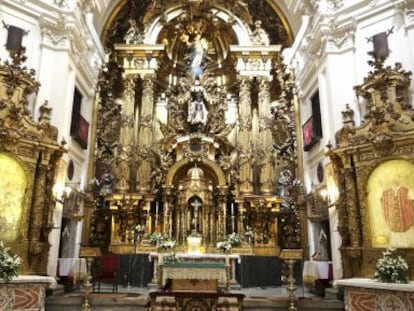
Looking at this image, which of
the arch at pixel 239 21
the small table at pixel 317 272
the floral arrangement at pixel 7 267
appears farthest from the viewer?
the arch at pixel 239 21

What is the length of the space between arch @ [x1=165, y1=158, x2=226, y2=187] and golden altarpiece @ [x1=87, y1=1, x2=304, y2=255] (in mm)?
46

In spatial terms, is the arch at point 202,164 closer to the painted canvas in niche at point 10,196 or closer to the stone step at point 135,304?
the painted canvas in niche at point 10,196

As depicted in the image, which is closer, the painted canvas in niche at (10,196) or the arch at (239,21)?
the painted canvas in niche at (10,196)

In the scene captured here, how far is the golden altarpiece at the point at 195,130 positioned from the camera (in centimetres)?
1461

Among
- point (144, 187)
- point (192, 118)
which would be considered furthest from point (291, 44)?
point (144, 187)

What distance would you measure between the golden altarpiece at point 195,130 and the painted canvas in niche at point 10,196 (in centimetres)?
493

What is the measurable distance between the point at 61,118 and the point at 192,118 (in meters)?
6.03

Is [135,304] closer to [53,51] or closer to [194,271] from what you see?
[194,271]

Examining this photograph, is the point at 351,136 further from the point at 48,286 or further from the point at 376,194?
the point at 48,286

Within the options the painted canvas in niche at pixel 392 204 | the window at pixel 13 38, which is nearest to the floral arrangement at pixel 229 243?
the painted canvas in niche at pixel 392 204

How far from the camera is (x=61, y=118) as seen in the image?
1123cm

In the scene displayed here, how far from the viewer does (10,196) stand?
9.51 meters

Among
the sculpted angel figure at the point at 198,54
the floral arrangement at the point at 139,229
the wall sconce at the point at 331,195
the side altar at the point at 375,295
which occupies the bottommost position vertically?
the side altar at the point at 375,295

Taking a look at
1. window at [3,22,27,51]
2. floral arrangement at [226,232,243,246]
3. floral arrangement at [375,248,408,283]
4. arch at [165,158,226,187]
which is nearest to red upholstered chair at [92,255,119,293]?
floral arrangement at [226,232,243,246]
